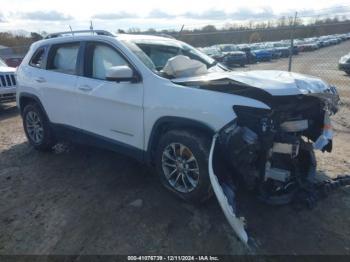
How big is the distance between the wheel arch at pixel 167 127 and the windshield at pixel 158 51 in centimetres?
63

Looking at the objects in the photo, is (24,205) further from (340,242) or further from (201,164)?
(340,242)

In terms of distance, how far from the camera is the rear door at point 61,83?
4738 millimetres

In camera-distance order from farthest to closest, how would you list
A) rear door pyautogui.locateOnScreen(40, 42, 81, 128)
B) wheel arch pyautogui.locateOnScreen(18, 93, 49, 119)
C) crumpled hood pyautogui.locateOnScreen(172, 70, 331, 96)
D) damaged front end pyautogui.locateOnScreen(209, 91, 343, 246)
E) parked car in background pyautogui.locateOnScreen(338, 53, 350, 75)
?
parked car in background pyautogui.locateOnScreen(338, 53, 350, 75), wheel arch pyautogui.locateOnScreen(18, 93, 49, 119), rear door pyautogui.locateOnScreen(40, 42, 81, 128), crumpled hood pyautogui.locateOnScreen(172, 70, 331, 96), damaged front end pyautogui.locateOnScreen(209, 91, 343, 246)

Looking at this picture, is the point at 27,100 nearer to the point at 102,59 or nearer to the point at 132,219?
the point at 102,59

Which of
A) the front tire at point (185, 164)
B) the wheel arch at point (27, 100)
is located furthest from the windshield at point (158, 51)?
the wheel arch at point (27, 100)

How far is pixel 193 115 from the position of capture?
3.41 m

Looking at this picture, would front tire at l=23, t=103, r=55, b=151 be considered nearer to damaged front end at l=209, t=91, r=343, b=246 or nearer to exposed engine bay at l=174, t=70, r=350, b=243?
exposed engine bay at l=174, t=70, r=350, b=243

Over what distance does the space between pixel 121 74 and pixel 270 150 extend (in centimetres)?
179

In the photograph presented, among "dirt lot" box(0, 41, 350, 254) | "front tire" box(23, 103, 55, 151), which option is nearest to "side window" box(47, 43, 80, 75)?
"front tire" box(23, 103, 55, 151)

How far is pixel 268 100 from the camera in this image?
3205 mm

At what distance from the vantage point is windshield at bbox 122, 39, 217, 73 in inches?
160

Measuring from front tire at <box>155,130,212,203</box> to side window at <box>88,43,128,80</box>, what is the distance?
123cm

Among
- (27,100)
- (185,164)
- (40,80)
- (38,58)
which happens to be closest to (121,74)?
(185,164)

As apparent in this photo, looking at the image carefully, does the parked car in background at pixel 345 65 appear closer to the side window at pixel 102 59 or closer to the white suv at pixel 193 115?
the white suv at pixel 193 115
